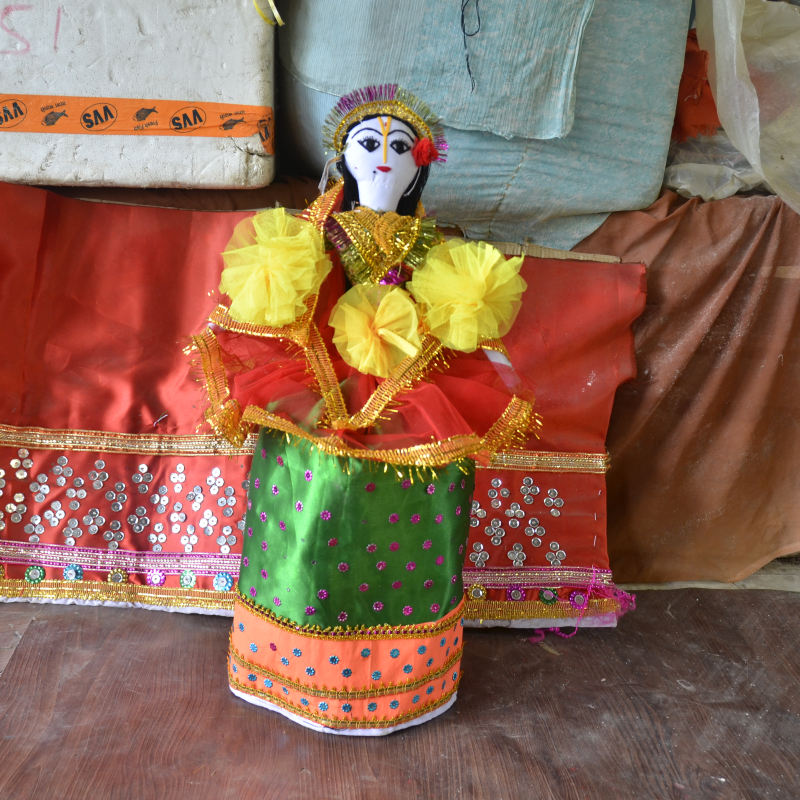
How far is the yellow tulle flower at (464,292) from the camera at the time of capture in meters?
1.02

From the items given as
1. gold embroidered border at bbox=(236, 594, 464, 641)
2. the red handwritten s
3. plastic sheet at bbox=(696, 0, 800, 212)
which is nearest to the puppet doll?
gold embroidered border at bbox=(236, 594, 464, 641)

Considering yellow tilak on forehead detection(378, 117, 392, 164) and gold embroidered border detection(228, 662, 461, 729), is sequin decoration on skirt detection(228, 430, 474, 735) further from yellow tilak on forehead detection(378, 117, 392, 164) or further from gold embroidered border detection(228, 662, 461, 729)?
yellow tilak on forehead detection(378, 117, 392, 164)

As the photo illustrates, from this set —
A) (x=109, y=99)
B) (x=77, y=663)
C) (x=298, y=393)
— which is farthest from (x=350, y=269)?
(x=77, y=663)

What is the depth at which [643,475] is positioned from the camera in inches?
61.7

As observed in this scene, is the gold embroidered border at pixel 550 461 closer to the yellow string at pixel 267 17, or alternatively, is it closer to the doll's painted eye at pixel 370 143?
the doll's painted eye at pixel 370 143

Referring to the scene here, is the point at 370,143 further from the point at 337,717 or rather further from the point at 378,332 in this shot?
the point at 337,717

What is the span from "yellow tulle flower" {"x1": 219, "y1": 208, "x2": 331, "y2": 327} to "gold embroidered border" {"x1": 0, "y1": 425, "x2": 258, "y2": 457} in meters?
0.39

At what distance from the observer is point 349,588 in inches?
39.8

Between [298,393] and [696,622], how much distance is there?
3.25 feet

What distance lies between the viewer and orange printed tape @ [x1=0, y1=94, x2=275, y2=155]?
132 cm

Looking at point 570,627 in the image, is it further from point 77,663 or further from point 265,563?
point 77,663

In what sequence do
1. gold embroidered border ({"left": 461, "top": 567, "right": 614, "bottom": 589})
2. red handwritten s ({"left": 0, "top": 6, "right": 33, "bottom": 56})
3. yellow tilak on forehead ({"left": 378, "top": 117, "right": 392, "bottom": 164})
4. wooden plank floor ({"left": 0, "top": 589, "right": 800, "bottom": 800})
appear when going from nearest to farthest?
1. wooden plank floor ({"left": 0, "top": 589, "right": 800, "bottom": 800})
2. yellow tilak on forehead ({"left": 378, "top": 117, "right": 392, "bottom": 164})
3. red handwritten s ({"left": 0, "top": 6, "right": 33, "bottom": 56})
4. gold embroidered border ({"left": 461, "top": 567, "right": 614, "bottom": 589})

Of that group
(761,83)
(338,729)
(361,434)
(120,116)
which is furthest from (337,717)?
(761,83)

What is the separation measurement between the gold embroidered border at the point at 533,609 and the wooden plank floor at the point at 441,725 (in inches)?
1.6
